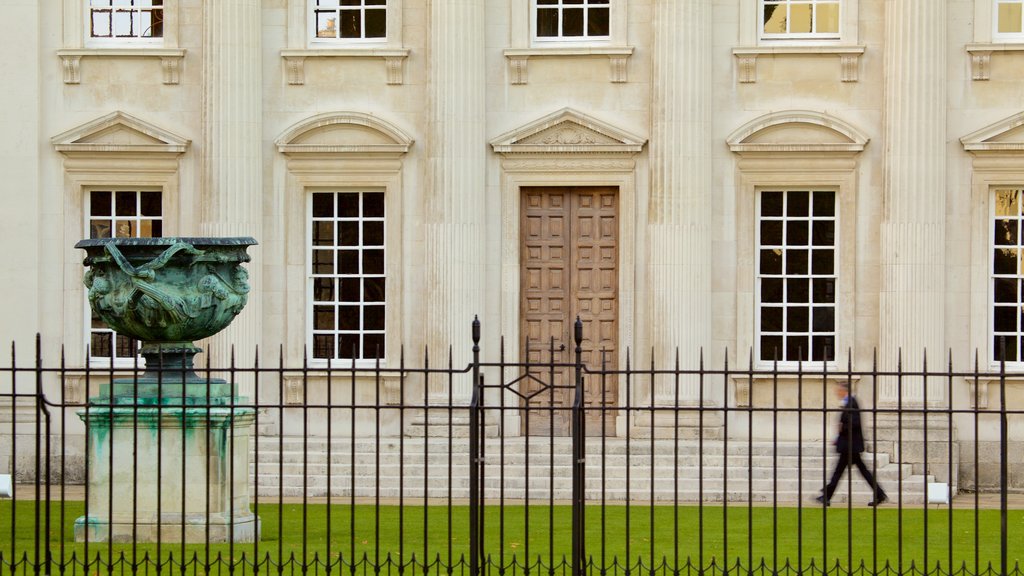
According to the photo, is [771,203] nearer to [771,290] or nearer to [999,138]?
[771,290]

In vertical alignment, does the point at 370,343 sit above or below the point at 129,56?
below

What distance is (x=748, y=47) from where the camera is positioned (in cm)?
2472

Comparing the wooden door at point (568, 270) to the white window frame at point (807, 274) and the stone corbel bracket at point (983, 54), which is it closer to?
the white window frame at point (807, 274)

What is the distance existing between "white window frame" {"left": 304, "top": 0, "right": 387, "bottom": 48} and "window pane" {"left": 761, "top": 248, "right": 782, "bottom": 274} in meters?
5.74

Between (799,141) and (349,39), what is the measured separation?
6.14m

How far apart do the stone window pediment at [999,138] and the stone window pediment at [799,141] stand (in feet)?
4.54

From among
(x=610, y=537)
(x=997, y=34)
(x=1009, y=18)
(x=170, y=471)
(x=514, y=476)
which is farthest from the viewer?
(x=1009, y=18)

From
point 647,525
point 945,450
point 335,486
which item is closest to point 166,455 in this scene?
point 647,525

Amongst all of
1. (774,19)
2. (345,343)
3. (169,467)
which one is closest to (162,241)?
(169,467)

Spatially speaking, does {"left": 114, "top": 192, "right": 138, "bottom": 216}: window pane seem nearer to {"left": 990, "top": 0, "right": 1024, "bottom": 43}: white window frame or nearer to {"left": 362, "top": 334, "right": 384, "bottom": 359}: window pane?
{"left": 362, "top": 334, "right": 384, "bottom": 359}: window pane

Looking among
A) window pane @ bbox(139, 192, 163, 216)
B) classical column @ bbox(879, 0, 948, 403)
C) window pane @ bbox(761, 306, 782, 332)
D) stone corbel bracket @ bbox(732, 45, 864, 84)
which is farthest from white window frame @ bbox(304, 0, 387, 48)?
classical column @ bbox(879, 0, 948, 403)

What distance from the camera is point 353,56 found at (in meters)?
A: 25.1

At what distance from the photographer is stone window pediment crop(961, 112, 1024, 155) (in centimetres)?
2441

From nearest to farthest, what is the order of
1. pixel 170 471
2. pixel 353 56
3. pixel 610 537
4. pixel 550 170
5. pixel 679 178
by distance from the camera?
pixel 170 471 → pixel 610 537 → pixel 679 178 → pixel 550 170 → pixel 353 56
